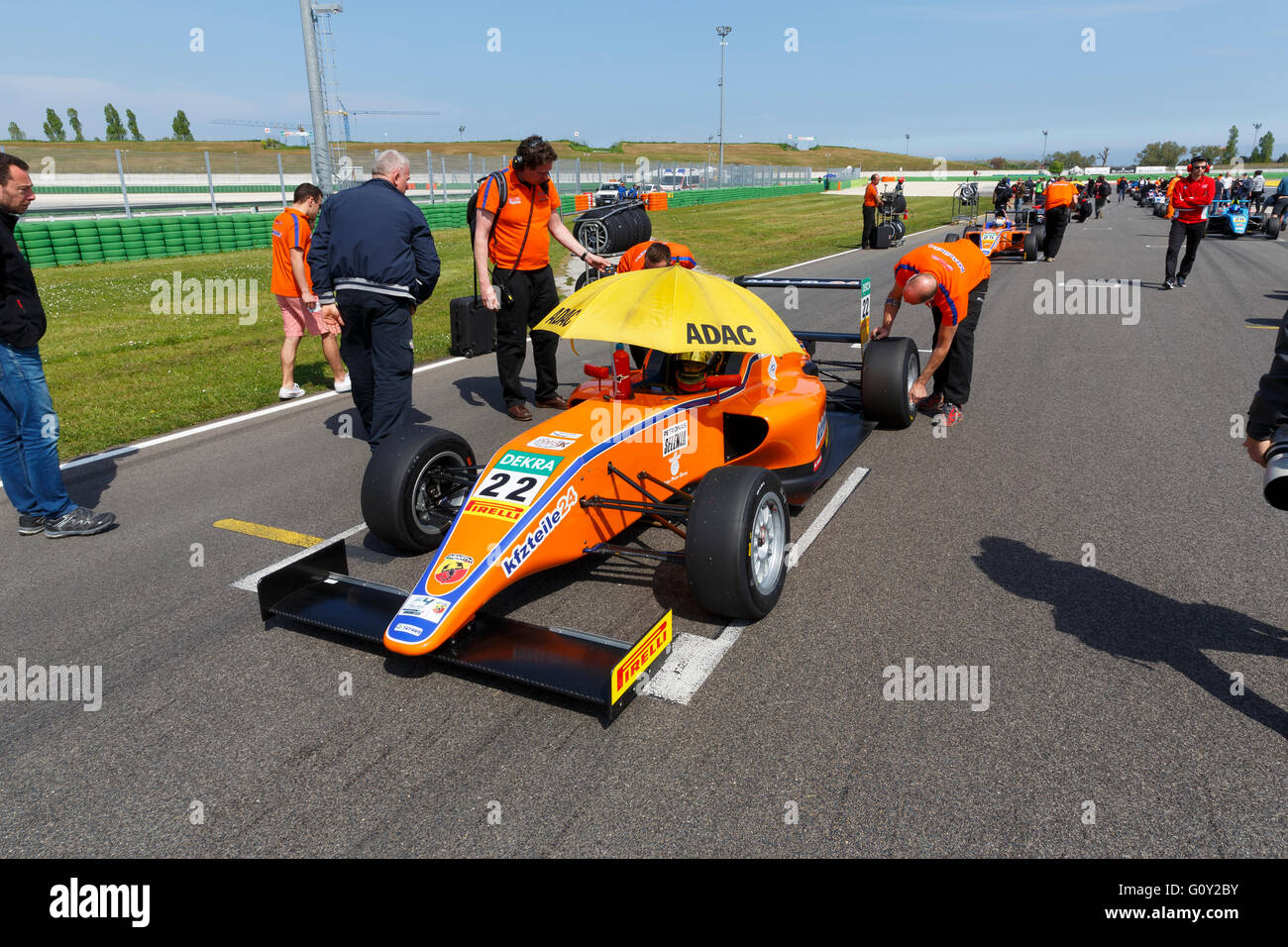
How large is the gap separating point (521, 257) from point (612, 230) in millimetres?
5081

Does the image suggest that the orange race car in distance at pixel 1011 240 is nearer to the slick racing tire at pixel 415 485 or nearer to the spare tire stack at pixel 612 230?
the spare tire stack at pixel 612 230

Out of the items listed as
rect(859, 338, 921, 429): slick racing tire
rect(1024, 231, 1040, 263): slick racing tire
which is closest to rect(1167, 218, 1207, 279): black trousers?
rect(1024, 231, 1040, 263): slick racing tire

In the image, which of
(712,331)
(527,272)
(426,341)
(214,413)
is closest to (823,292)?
(426,341)

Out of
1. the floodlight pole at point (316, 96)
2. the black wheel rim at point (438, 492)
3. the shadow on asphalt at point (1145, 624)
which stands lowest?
the shadow on asphalt at point (1145, 624)

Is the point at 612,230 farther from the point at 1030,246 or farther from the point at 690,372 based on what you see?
the point at 1030,246

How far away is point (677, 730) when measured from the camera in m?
3.23

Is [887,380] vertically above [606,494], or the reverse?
[887,380]

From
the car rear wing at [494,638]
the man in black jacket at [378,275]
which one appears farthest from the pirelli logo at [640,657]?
the man in black jacket at [378,275]

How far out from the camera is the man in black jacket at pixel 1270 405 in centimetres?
289

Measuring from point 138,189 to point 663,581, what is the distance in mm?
32808

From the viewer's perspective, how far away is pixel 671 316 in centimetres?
409

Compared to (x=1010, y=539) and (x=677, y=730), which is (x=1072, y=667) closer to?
(x=1010, y=539)

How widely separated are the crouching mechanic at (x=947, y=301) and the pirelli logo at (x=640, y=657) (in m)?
4.09
